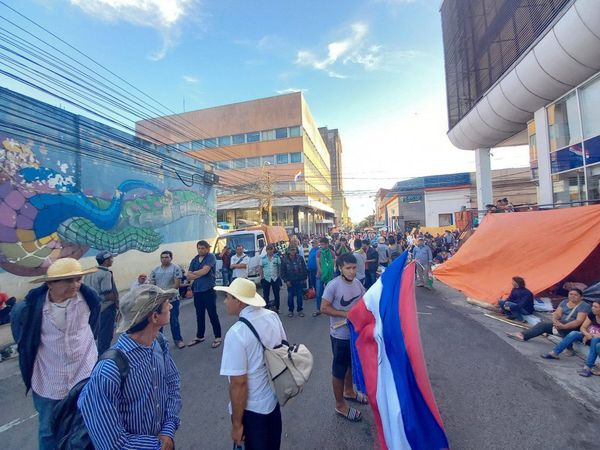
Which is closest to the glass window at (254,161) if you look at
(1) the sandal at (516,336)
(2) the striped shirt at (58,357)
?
(1) the sandal at (516,336)

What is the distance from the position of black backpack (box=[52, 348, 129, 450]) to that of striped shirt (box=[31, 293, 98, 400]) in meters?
1.18

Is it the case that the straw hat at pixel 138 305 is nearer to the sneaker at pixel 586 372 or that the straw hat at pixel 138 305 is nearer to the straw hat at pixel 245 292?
the straw hat at pixel 245 292

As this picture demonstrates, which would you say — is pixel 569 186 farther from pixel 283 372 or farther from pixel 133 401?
pixel 133 401

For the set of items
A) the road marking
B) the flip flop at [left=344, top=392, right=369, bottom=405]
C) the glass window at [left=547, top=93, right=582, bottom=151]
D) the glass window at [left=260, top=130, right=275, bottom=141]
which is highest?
the glass window at [left=260, top=130, right=275, bottom=141]

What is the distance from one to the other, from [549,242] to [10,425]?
10828 millimetres

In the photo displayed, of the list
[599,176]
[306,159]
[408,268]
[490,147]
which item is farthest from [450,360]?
[306,159]

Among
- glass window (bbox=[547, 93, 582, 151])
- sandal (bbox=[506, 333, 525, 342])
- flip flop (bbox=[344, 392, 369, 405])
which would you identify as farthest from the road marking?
glass window (bbox=[547, 93, 582, 151])

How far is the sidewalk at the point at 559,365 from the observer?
3.65 meters

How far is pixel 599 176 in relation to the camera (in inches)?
364

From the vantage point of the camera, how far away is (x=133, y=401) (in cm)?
156

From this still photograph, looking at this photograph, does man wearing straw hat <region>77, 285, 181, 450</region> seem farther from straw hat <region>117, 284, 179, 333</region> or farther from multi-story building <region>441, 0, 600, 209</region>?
multi-story building <region>441, 0, 600, 209</region>

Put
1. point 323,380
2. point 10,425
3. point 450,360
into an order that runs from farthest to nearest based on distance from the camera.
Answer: point 450,360, point 323,380, point 10,425

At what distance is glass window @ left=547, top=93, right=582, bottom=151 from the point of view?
10086mm

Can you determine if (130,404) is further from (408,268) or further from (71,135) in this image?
(71,135)
